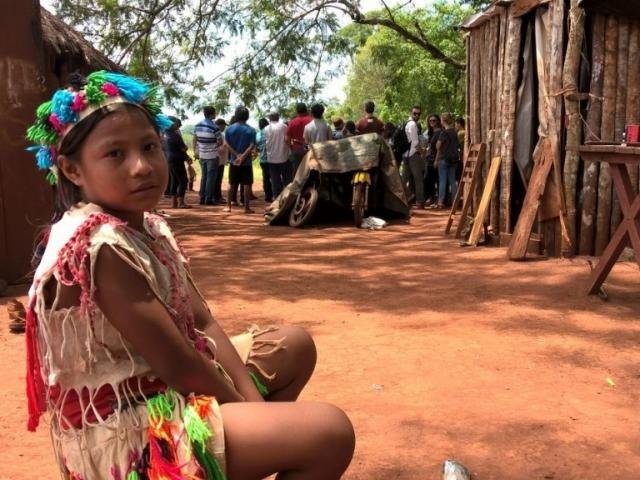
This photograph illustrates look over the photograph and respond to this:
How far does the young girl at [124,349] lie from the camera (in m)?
1.56

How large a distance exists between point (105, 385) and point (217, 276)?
4851mm

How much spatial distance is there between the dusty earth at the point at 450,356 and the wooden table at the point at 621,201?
0.35m

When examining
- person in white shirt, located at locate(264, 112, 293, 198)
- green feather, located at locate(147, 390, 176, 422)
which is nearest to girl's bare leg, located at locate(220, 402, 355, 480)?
green feather, located at locate(147, 390, 176, 422)

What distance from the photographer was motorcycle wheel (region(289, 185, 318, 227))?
9902 mm

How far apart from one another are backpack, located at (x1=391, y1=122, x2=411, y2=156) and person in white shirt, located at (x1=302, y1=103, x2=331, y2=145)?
181 centimetres

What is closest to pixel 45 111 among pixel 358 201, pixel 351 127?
pixel 358 201

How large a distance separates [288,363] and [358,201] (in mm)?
7772

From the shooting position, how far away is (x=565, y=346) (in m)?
4.18

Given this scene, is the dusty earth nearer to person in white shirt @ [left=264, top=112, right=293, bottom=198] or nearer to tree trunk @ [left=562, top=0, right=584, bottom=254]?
tree trunk @ [left=562, top=0, right=584, bottom=254]

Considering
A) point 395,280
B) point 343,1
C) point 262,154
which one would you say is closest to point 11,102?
point 395,280

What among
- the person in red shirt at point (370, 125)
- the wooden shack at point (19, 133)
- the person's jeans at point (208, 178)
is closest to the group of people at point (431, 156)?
the person in red shirt at point (370, 125)

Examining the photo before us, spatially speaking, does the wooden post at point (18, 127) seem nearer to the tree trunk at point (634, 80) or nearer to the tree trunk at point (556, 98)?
the tree trunk at point (556, 98)

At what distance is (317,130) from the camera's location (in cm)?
1149

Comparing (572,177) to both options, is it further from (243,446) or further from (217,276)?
(243,446)
